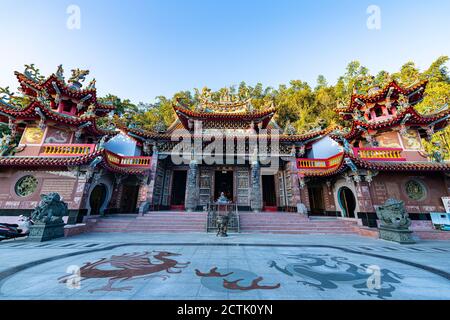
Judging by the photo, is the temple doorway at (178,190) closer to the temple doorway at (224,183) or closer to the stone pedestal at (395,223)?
the temple doorway at (224,183)

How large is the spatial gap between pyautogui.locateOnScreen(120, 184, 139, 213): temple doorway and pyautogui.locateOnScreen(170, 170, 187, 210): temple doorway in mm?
3162

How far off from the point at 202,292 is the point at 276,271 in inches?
64.5

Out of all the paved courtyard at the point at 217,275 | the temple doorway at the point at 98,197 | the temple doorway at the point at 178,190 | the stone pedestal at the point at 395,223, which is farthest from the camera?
the temple doorway at the point at 178,190

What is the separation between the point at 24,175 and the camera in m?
9.04

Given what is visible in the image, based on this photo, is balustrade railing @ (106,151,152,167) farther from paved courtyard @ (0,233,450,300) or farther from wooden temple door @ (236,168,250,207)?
paved courtyard @ (0,233,450,300)

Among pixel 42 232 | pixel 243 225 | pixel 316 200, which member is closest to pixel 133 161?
pixel 42 232

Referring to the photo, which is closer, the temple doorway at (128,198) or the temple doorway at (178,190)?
the temple doorway at (128,198)

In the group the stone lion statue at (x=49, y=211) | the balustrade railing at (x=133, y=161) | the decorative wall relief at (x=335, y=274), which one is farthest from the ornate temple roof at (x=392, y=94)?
the stone lion statue at (x=49, y=211)

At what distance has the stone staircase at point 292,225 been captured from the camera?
8500 mm

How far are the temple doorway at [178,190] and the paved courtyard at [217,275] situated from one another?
29.2ft

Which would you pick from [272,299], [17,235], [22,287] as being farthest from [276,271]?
[17,235]

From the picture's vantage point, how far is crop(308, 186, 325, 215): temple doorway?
42.9ft

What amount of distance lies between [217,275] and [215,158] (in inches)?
411

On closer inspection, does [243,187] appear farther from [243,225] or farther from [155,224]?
[155,224]
